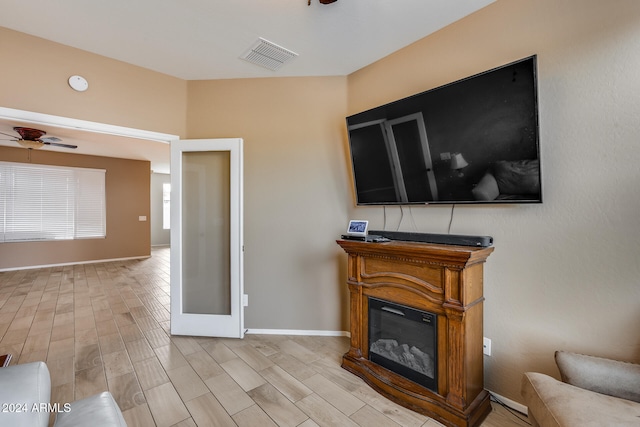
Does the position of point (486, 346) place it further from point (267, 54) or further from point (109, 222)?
point (109, 222)

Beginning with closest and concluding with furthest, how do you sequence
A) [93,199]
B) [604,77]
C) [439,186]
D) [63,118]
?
1. [604,77]
2. [439,186]
3. [63,118]
4. [93,199]

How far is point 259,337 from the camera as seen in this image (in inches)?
112

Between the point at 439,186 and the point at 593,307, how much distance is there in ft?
3.53

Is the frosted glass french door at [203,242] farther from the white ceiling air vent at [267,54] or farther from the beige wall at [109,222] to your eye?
the beige wall at [109,222]

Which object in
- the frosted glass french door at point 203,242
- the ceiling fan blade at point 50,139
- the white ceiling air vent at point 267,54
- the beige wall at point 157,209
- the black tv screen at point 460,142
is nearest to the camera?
the black tv screen at point 460,142

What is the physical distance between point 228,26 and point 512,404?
132 inches

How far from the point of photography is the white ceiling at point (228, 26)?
1.89 meters

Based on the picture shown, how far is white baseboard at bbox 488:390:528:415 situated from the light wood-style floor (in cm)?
7

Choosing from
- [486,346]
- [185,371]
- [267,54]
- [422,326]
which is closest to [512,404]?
[486,346]

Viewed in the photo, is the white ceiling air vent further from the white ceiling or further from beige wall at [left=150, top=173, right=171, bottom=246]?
beige wall at [left=150, top=173, right=171, bottom=246]

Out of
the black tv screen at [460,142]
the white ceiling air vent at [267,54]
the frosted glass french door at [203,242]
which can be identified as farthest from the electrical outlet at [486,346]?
the white ceiling air vent at [267,54]

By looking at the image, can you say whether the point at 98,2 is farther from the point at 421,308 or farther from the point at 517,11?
the point at 421,308

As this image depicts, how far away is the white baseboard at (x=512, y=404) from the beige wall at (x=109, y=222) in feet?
26.2

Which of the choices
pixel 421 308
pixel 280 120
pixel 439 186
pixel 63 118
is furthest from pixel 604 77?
pixel 63 118
